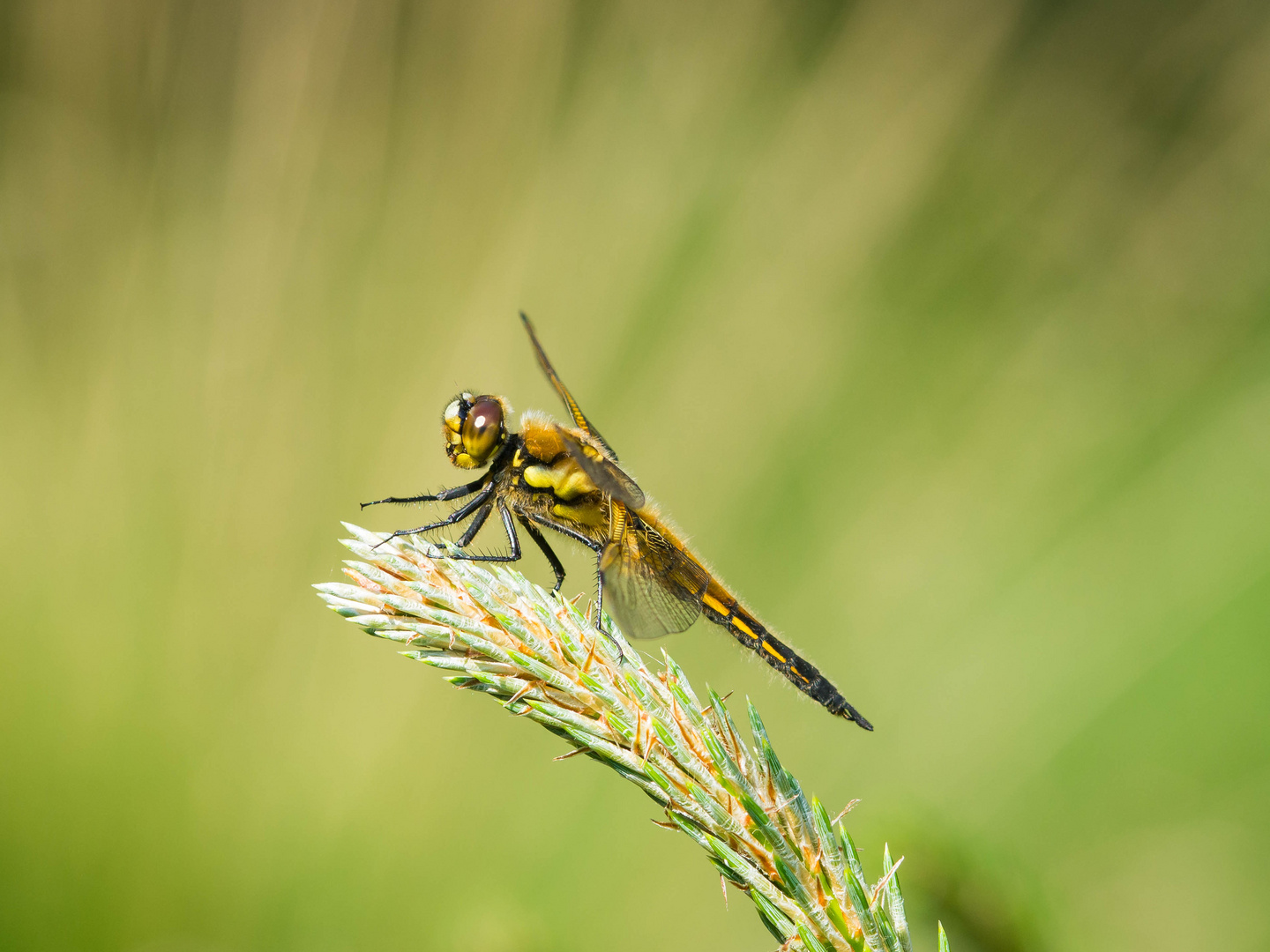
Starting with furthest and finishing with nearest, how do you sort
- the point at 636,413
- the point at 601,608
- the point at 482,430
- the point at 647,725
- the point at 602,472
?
1. the point at 636,413
2. the point at 482,430
3. the point at 602,472
4. the point at 601,608
5. the point at 647,725

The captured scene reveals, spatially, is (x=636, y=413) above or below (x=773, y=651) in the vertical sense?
above

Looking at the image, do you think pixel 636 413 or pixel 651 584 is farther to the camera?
pixel 636 413

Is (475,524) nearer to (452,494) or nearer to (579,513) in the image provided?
(452,494)

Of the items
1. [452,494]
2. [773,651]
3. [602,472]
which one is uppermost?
[602,472]

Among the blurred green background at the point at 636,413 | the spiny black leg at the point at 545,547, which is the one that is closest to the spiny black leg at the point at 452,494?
the spiny black leg at the point at 545,547

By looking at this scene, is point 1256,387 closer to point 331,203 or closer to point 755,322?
point 755,322

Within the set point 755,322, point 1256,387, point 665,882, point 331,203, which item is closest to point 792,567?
point 755,322

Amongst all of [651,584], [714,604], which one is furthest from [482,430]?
[714,604]
